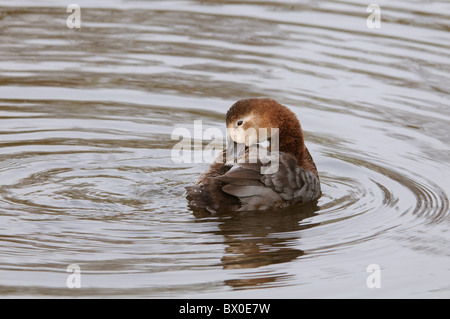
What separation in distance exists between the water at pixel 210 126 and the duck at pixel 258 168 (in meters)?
0.16

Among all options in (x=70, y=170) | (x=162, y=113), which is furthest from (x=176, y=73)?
(x=70, y=170)

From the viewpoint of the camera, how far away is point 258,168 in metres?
7.46

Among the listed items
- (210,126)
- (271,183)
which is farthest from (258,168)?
(210,126)

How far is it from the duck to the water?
16cm

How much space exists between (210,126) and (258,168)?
2237 millimetres

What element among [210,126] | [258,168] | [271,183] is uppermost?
[210,126]

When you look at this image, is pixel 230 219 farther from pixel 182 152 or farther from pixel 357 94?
pixel 357 94

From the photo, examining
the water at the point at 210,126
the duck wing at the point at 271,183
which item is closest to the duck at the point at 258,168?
the duck wing at the point at 271,183

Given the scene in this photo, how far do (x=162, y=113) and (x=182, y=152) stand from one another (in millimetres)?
1041

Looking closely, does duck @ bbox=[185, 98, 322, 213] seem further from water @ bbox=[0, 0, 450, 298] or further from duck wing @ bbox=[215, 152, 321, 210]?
water @ bbox=[0, 0, 450, 298]

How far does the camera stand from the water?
251 inches

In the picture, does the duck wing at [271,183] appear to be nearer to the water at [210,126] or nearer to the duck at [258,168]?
the duck at [258,168]

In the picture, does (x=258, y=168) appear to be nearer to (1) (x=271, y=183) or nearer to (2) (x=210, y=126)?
(1) (x=271, y=183)

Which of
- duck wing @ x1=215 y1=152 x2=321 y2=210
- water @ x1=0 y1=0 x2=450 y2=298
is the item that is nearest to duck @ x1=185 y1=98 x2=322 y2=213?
duck wing @ x1=215 y1=152 x2=321 y2=210
